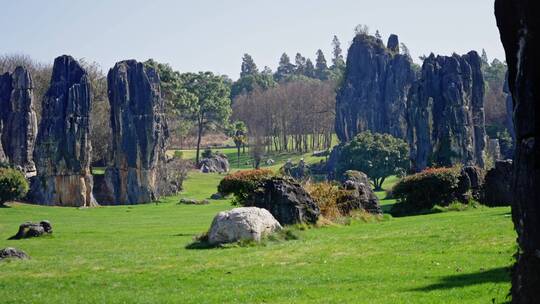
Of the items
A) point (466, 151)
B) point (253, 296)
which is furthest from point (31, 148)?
point (253, 296)

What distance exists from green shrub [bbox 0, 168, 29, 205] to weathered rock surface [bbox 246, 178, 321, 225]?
96.5 feet

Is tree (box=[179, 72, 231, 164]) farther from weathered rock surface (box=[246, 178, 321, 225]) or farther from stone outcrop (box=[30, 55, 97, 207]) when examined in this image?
weathered rock surface (box=[246, 178, 321, 225])

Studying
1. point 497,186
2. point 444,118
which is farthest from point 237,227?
point 444,118

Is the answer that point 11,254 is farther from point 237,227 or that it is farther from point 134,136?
point 134,136

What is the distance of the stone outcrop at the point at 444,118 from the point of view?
60719 mm

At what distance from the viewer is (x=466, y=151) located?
6050cm

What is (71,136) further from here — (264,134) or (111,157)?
(264,134)

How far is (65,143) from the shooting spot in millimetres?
67500

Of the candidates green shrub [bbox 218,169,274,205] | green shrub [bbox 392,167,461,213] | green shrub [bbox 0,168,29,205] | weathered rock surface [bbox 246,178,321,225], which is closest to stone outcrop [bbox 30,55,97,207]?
green shrub [bbox 0,168,29,205]

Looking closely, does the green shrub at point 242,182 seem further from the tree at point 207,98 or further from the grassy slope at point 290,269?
the tree at point 207,98

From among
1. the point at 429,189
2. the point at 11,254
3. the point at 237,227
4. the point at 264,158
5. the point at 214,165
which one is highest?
the point at 264,158

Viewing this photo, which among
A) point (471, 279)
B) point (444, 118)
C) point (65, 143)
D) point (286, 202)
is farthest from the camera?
point (65, 143)

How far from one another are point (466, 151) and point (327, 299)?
162ft

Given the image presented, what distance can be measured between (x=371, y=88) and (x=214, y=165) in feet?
107
